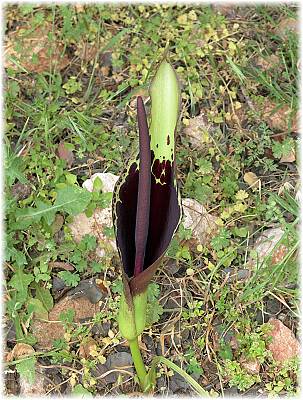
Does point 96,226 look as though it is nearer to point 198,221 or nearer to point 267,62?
point 198,221

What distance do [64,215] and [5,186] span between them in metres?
0.17

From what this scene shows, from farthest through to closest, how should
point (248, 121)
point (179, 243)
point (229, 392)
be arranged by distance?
point (248, 121)
point (179, 243)
point (229, 392)

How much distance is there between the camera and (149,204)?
1220mm

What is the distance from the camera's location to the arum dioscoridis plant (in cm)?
122

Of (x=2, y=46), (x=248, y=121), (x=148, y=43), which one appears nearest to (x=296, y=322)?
(x=248, y=121)

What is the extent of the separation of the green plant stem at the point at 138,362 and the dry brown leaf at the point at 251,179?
604 millimetres

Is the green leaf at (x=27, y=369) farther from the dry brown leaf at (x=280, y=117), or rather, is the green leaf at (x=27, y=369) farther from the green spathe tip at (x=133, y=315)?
the dry brown leaf at (x=280, y=117)

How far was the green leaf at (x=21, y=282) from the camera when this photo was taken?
161 cm

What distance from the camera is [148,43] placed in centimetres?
204

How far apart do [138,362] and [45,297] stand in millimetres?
317

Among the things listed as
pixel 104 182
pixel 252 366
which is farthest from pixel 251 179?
pixel 252 366

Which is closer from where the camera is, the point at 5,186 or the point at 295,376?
the point at 295,376

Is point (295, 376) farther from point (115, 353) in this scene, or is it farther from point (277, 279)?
point (115, 353)

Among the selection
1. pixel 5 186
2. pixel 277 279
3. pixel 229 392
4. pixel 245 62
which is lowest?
pixel 229 392
